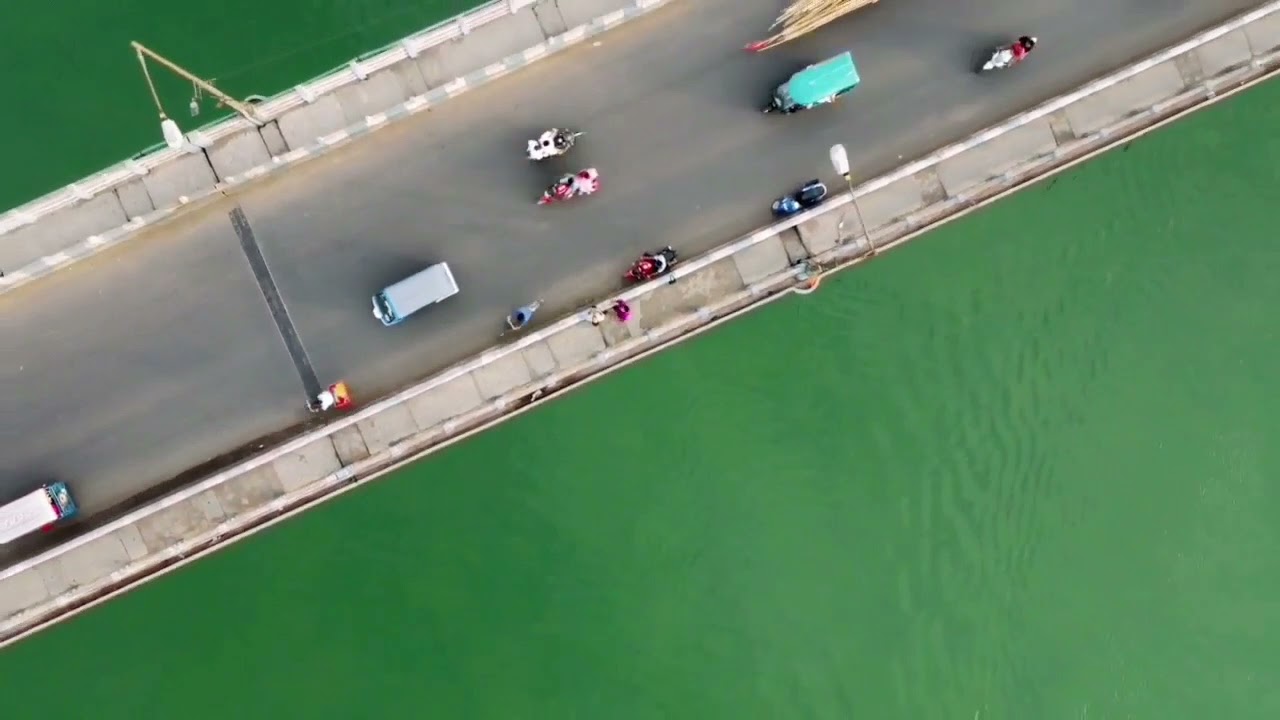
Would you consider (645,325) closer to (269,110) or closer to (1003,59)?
(269,110)

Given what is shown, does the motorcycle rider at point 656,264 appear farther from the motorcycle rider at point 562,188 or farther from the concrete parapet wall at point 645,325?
the motorcycle rider at point 562,188

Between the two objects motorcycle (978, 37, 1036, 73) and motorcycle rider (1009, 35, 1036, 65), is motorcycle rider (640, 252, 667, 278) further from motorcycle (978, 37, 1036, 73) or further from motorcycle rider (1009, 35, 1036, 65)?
motorcycle rider (1009, 35, 1036, 65)

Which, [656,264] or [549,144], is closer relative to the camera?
[549,144]

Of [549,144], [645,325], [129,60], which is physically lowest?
[645,325]

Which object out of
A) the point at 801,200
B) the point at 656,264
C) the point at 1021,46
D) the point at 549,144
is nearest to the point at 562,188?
the point at 549,144

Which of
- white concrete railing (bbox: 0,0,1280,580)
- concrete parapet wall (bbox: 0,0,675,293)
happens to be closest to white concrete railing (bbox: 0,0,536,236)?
concrete parapet wall (bbox: 0,0,675,293)

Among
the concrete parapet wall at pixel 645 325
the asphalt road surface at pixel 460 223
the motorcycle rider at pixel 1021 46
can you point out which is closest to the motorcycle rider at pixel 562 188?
the asphalt road surface at pixel 460 223
